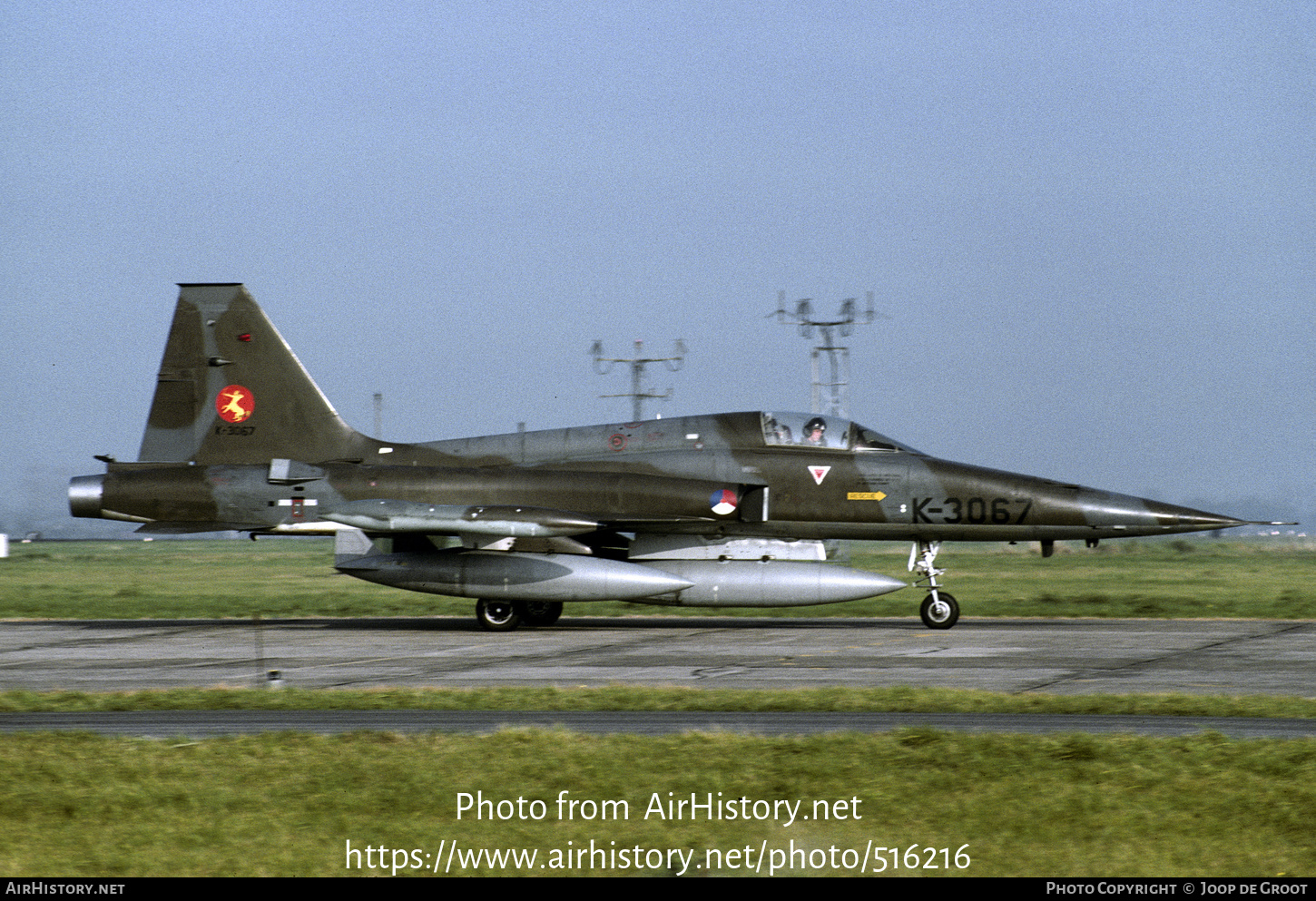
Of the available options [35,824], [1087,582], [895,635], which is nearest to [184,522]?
[895,635]

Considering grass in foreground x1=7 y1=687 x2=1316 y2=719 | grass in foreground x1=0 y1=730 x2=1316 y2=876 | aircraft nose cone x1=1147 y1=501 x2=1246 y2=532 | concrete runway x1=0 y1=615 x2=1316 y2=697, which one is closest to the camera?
grass in foreground x1=0 y1=730 x2=1316 y2=876

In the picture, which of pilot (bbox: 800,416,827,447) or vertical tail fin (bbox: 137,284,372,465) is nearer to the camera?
pilot (bbox: 800,416,827,447)

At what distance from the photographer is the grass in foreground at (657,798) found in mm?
6609

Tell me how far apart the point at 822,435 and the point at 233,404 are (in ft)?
32.4

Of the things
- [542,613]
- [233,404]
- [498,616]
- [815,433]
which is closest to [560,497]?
[498,616]

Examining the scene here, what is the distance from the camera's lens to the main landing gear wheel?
2120 cm

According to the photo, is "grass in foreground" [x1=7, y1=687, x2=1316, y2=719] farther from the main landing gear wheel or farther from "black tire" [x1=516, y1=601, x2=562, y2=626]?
"black tire" [x1=516, y1=601, x2=562, y2=626]

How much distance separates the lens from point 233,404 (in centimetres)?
2227

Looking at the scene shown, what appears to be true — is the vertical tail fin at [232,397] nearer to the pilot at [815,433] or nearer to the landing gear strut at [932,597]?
the pilot at [815,433]

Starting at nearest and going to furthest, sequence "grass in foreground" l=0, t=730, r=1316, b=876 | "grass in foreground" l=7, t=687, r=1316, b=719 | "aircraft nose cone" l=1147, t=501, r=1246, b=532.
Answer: "grass in foreground" l=0, t=730, r=1316, b=876 → "grass in foreground" l=7, t=687, r=1316, b=719 → "aircraft nose cone" l=1147, t=501, r=1246, b=532

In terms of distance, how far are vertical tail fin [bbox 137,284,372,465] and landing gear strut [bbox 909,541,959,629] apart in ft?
30.8

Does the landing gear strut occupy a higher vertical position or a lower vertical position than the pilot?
lower

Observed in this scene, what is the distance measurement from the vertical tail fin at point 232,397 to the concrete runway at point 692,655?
3021 millimetres

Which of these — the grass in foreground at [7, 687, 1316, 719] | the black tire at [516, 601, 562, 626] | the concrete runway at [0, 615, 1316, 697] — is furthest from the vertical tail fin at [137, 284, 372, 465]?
the grass in foreground at [7, 687, 1316, 719]
